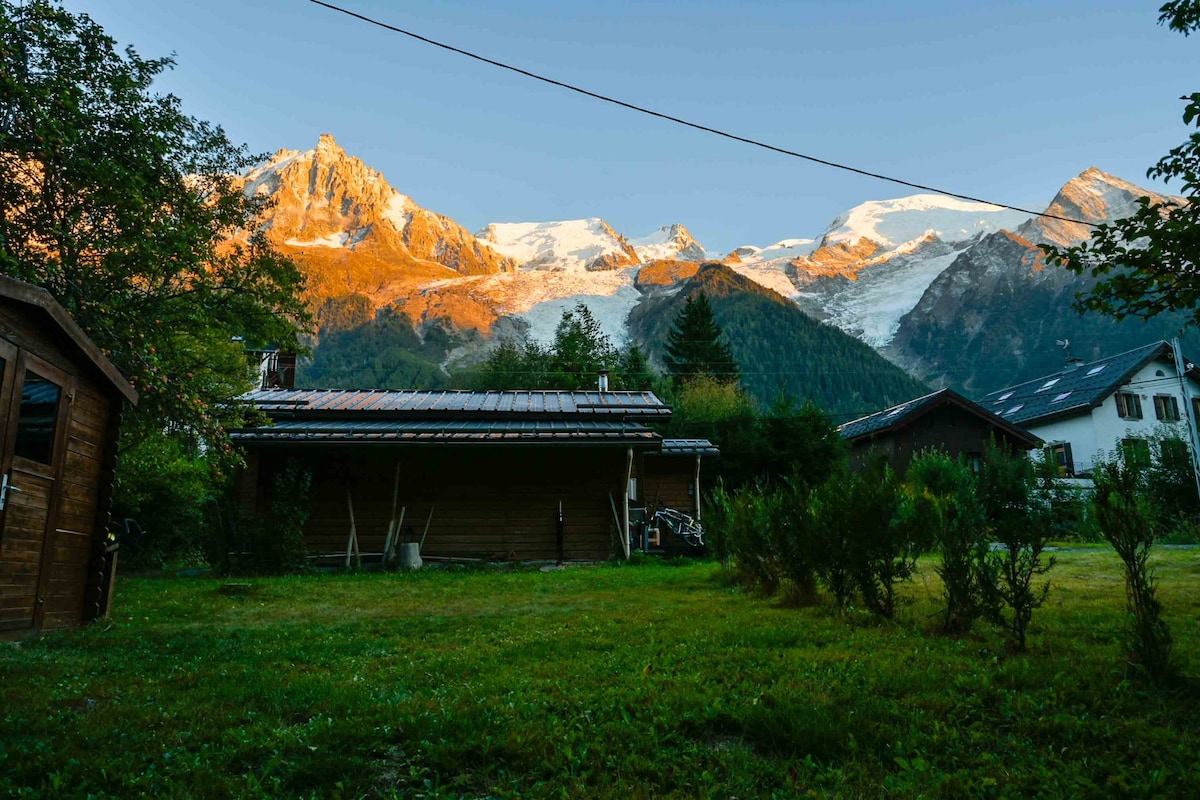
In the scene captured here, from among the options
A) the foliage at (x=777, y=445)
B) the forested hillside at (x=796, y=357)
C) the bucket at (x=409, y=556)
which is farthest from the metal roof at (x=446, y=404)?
the forested hillside at (x=796, y=357)

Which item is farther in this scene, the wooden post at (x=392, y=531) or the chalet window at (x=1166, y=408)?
the chalet window at (x=1166, y=408)

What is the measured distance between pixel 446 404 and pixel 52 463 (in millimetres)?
13146

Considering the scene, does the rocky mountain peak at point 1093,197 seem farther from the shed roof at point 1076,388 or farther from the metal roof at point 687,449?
the metal roof at point 687,449

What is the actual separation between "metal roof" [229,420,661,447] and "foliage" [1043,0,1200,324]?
10.7 meters

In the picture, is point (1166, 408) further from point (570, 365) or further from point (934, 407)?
point (570, 365)

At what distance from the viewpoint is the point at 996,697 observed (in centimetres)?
457

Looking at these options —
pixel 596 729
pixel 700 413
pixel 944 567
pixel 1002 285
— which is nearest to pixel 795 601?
pixel 944 567

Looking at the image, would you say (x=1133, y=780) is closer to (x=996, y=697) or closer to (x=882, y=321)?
(x=996, y=697)

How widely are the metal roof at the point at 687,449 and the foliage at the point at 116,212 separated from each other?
13795 millimetres

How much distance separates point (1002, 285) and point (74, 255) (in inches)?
5188

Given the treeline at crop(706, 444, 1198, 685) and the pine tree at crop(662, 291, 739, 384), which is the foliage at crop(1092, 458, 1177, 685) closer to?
the treeline at crop(706, 444, 1198, 685)

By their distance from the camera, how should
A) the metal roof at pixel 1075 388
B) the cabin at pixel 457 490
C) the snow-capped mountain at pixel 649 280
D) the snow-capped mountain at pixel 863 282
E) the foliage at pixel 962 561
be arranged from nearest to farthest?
the foliage at pixel 962 561 < the cabin at pixel 457 490 < the metal roof at pixel 1075 388 < the snow-capped mountain at pixel 649 280 < the snow-capped mountain at pixel 863 282

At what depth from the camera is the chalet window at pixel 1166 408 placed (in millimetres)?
37281

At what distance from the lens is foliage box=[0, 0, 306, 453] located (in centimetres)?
955
